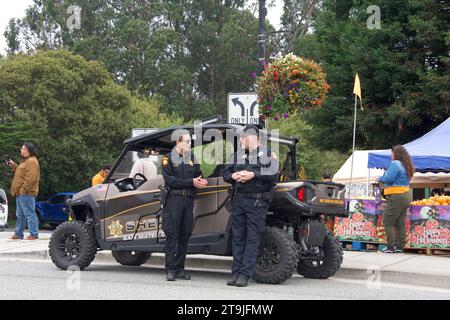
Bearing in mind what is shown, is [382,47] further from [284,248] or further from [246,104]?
[284,248]

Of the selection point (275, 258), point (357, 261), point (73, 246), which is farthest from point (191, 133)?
point (357, 261)

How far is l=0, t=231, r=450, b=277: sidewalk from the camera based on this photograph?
1027 cm

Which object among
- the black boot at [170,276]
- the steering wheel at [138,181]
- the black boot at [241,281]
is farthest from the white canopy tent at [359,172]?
the black boot at [241,281]

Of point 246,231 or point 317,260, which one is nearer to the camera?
point 246,231

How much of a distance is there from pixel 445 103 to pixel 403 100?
1.59 meters

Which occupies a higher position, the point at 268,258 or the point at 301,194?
the point at 301,194

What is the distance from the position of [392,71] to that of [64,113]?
16.9m

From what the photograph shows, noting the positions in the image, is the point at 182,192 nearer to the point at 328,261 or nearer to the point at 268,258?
the point at 268,258

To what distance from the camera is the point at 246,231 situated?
901 centimetres

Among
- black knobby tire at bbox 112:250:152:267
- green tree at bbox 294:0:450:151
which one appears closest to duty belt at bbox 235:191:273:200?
black knobby tire at bbox 112:250:152:267

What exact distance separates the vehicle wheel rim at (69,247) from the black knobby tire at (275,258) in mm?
2647

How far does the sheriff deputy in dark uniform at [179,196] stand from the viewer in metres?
9.26

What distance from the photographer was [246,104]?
1454 cm
